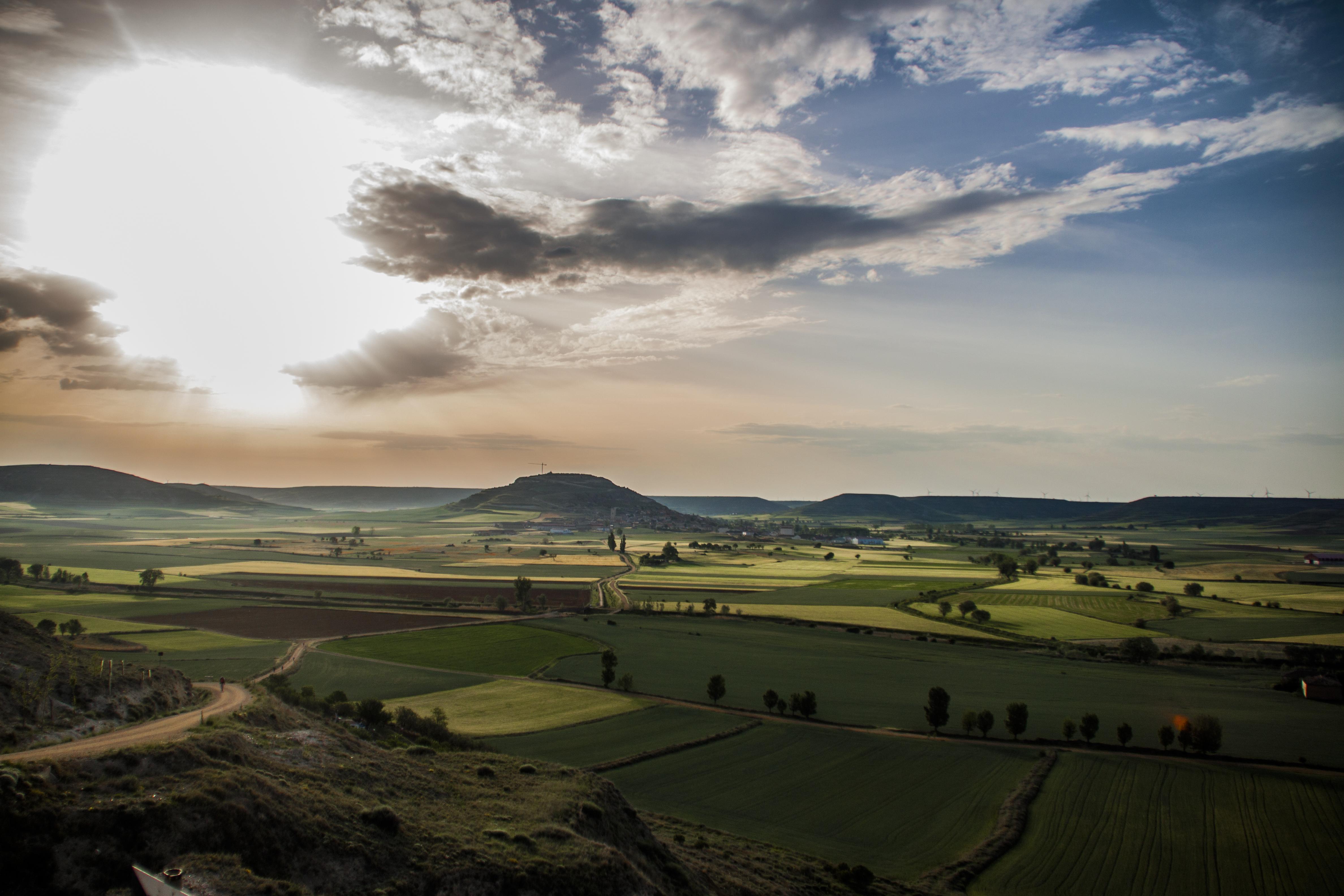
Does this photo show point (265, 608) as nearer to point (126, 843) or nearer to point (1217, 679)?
point (126, 843)

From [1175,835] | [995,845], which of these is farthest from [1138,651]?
[995,845]

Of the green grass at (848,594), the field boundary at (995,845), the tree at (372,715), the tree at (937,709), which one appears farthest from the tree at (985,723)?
the green grass at (848,594)

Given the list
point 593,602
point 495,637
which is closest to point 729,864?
point 495,637

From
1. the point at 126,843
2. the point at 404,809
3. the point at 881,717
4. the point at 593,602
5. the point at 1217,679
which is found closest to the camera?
the point at 126,843

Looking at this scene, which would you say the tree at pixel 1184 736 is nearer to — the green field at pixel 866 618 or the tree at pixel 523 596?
the green field at pixel 866 618

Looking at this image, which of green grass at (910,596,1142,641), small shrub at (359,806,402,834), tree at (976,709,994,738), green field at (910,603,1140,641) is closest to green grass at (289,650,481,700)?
small shrub at (359,806,402,834)

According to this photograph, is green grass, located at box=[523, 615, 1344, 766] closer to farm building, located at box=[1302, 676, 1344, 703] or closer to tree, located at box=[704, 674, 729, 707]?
tree, located at box=[704, 674, 729, 707]
